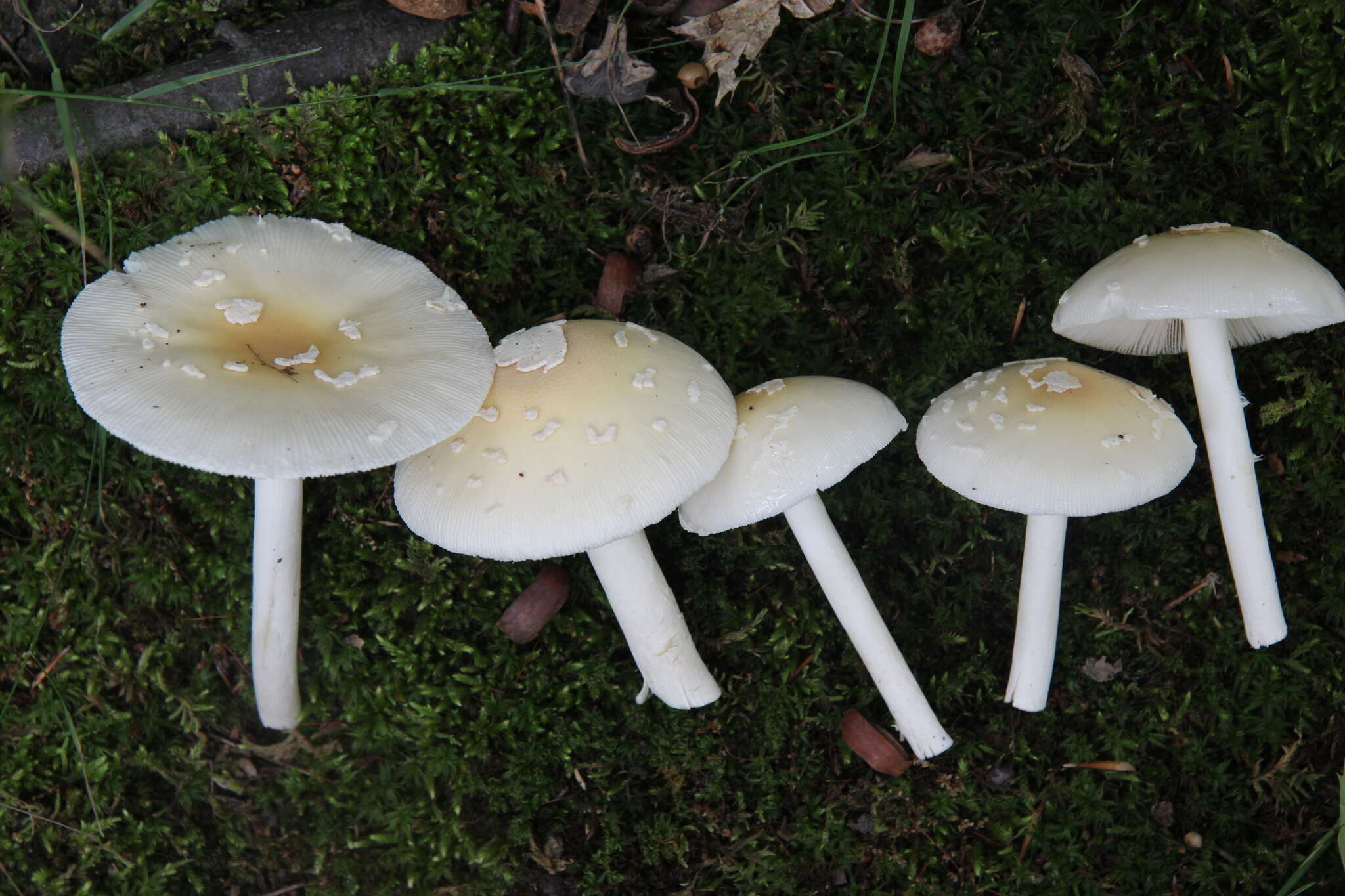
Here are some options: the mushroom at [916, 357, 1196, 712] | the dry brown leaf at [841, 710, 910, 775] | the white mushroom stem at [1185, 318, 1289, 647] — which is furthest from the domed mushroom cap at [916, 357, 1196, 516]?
the dry brown leaf at [841, 710, 910, 775]

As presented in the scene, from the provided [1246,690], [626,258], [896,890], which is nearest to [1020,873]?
[896,890]

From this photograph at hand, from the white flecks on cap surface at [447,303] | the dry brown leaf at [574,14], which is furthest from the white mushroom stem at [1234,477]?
the white flecks on cap surface at [447,303]

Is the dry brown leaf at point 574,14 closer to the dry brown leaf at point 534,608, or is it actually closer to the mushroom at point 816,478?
the mushroom at point 816,478

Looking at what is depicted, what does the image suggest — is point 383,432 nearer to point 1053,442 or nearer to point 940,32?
point 1053,442

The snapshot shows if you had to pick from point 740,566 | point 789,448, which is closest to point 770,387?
point 789,448

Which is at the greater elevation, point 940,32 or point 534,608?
point 940,32
